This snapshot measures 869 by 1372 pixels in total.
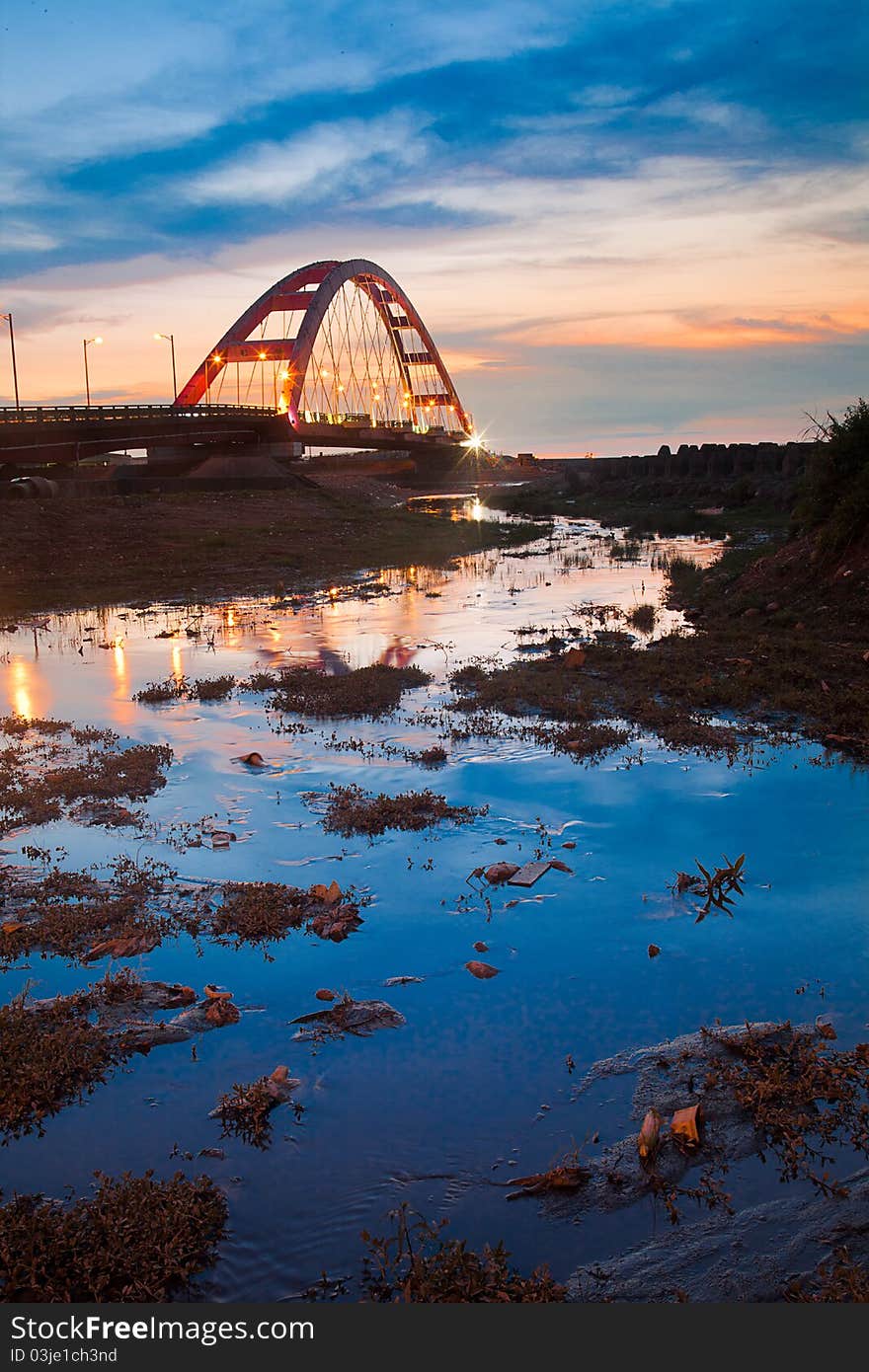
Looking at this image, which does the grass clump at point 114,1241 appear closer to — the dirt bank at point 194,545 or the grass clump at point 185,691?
the grass clump at point 185,691

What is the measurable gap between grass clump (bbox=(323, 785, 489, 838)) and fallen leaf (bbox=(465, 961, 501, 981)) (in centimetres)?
247

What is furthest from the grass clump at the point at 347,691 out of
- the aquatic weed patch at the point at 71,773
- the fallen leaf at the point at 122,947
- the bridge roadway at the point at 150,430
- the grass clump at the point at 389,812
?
the bridge roadway at the point at 150,430

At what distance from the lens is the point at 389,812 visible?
28.8ft

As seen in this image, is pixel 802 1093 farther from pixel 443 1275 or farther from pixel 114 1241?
pixel 114 1241

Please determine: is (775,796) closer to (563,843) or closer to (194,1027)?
(563,843)

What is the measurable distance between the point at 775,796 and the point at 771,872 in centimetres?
184

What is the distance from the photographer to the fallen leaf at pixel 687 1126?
14.6 feet

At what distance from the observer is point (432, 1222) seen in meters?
4.09

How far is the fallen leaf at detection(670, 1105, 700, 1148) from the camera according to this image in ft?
14.6

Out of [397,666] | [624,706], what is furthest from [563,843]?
[397,666]

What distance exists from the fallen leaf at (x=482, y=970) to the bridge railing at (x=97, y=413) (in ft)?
180

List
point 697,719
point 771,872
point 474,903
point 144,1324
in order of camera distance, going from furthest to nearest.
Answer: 1. point 697,719
2. point 771,872
3. point 474,903
4. point 144,1324

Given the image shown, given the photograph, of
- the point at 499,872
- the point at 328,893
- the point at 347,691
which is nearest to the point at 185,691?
the point at 347,691

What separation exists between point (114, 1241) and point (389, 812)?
5.08 metres
